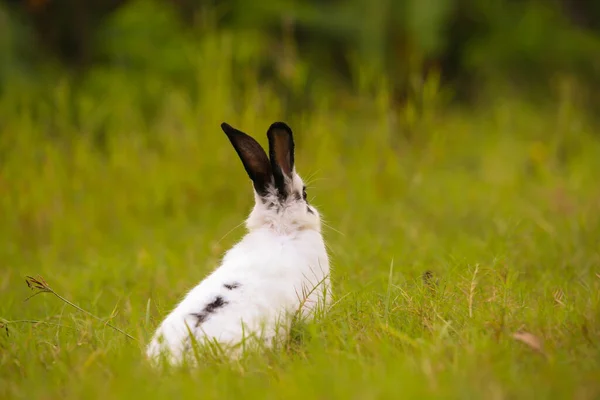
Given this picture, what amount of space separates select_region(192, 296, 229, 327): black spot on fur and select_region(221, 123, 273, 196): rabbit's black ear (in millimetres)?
623

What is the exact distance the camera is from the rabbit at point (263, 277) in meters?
2.53

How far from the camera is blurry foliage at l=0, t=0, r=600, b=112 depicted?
8.48 metres

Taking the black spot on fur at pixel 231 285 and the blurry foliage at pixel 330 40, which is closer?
the black spot on fur at pixel 231 285

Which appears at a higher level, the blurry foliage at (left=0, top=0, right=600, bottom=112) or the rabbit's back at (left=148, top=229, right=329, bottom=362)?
the blurry foliage at (left=0, top=0, right=600, bottom=112)

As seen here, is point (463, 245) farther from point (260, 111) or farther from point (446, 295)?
point (260, 111)

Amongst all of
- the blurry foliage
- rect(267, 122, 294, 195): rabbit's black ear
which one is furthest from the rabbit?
the blurry foliage

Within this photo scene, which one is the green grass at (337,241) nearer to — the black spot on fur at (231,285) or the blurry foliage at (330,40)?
the black spot on fur at (231,285)

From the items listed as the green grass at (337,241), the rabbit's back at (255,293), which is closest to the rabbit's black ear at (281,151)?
the rabbit's back at (255,293)

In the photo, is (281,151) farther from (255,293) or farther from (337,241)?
(337,241)

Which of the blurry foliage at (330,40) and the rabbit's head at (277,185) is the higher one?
the blurry foliage at (330,40)

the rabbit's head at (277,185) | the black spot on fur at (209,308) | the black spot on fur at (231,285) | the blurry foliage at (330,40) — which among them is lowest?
the black spot on fur at (209,308)

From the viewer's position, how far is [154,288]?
3.85 m

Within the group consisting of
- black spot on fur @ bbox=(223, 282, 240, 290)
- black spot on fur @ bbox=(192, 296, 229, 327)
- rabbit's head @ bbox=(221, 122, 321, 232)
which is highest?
rabbit's head @ bbox=(221, 122, 321, 232)

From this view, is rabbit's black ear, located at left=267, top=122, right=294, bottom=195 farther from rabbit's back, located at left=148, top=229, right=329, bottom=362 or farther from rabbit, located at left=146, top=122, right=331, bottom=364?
rabbit's back, located at left=148, top=229, right=329, bottom=362
